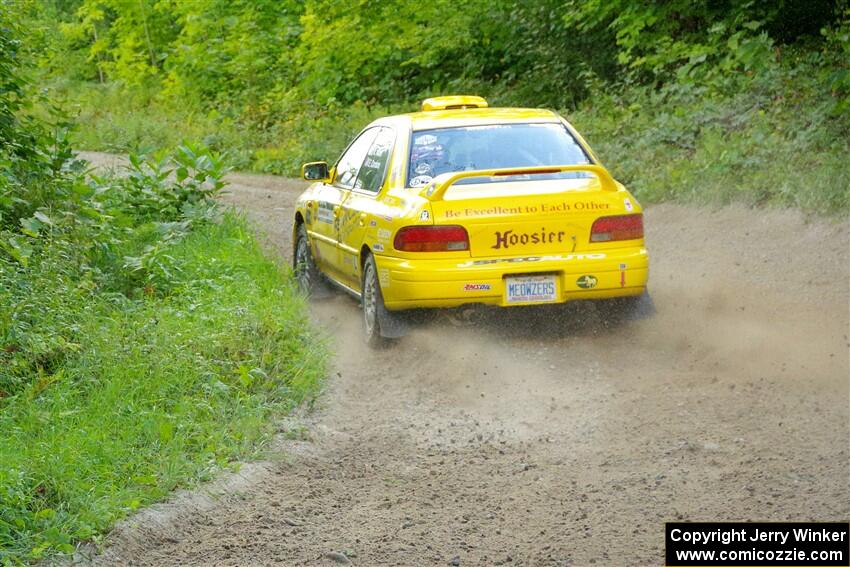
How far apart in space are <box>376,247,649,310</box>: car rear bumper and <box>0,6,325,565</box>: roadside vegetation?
0.83 meters

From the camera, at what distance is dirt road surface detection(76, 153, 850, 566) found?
5285 millimetres

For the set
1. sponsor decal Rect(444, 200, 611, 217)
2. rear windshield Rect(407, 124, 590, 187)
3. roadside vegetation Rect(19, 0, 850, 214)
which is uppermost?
rear windshield Rect(407, 124, 590, 187)

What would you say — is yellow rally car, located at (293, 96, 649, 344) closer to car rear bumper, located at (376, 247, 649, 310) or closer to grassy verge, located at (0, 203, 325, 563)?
car rear bumper, located at (376, 247, 649, 310)

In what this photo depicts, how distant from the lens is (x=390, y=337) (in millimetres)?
8945

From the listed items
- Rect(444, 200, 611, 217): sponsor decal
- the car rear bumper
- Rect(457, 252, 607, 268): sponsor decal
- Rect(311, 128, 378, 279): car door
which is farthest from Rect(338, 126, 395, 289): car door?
Rect(457, 252, 607, 268): sponsor decal

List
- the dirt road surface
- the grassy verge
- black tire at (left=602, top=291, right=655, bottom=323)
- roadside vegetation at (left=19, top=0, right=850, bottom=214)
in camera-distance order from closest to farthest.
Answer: the dirt road surface < the grassy verge < black tire at (left=602, top=291, right=655, bottom=323) < roadside vegetation at (left=19, top=0, right=850, bottom=214)

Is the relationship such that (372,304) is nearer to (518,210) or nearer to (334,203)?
(518,210)

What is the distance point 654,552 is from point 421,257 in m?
3.91

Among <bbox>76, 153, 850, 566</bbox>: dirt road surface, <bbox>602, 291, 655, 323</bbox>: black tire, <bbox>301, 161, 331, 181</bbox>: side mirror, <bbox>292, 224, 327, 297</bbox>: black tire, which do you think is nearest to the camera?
<bbox>76, 153, 850, 566</bbox>: dirt road surface

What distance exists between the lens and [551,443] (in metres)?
6.66

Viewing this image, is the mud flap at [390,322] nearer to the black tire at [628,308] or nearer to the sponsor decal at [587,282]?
the sponsor decal at [587,282]

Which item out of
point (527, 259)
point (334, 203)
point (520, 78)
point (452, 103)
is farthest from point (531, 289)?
point (520, 78)

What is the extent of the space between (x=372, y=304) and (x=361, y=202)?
92 cm

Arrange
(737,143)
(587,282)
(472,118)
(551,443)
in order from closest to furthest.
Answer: (551,443) < (587,282) < (472,118) < (737,143)
